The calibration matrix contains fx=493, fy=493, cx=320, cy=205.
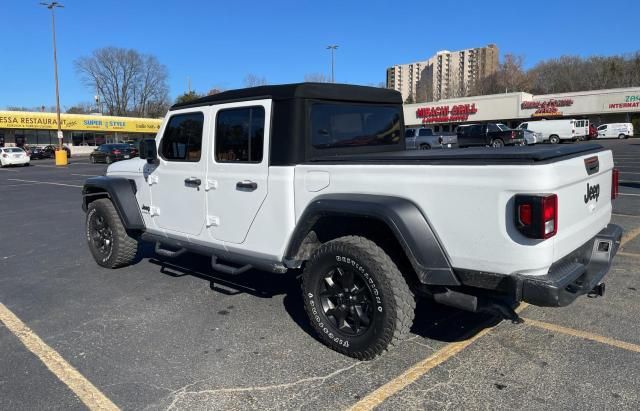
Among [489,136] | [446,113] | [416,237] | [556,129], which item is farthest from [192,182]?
[446,113]

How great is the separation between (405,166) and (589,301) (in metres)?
2.60

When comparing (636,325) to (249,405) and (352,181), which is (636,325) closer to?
(352,181)

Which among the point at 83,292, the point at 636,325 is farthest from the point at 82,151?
the point at 636,325

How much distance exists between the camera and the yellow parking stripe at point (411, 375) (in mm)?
2908

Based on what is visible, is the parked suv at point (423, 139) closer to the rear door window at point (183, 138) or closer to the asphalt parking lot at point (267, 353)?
the asphalt parking lot at point (267, 353)

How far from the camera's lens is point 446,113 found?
6100 centimetres

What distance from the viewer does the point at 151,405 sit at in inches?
116

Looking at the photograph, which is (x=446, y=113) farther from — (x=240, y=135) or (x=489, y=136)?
(x=240, y=135)

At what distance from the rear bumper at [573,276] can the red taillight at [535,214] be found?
0.89 ft

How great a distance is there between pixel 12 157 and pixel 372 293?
36615 mm

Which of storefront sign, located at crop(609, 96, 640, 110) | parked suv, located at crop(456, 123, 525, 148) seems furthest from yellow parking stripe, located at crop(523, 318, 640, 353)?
storefront sign, located at crop(609, 96, 640, 110)

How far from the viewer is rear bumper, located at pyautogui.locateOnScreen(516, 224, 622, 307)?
2.72 meters

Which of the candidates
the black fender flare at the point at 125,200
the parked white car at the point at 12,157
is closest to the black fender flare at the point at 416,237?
the black fender flare at the point at 125,200

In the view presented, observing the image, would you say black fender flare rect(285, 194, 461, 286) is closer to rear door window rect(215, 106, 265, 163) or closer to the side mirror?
rear door window rect(215, 106, 265, 163)
